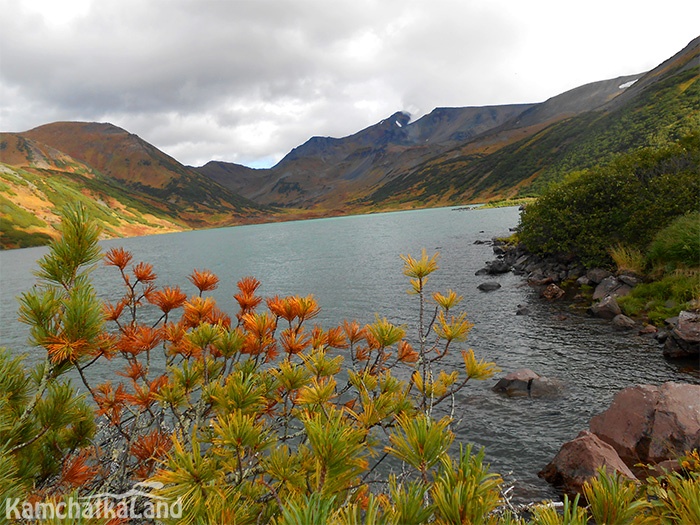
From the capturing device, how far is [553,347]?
13.6 m

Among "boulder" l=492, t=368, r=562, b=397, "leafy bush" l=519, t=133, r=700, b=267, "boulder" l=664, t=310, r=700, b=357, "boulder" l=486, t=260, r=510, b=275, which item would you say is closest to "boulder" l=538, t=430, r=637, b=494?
"boulder" l=492, t=368, r=562, b=397

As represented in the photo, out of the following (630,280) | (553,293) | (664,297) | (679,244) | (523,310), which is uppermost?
(679,244)

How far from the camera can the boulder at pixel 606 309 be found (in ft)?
50.0

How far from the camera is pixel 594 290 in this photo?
1869cm

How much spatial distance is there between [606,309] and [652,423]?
1021 centimetres

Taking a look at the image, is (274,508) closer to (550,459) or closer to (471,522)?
(471,522)

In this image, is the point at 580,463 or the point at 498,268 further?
the point at 498,268

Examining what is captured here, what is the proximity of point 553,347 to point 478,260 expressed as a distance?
22.7 m

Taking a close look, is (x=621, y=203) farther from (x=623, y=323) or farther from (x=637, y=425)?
(x=637, y=425)

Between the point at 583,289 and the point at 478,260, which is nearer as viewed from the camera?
the point at 583,289

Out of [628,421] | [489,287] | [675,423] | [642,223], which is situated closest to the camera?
[675,423]

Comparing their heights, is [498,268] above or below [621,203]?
below

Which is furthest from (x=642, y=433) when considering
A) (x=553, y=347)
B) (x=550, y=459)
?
(x=553, y=347)

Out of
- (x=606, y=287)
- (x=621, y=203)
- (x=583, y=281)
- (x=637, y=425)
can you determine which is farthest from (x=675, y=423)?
(x=621, y=203)
